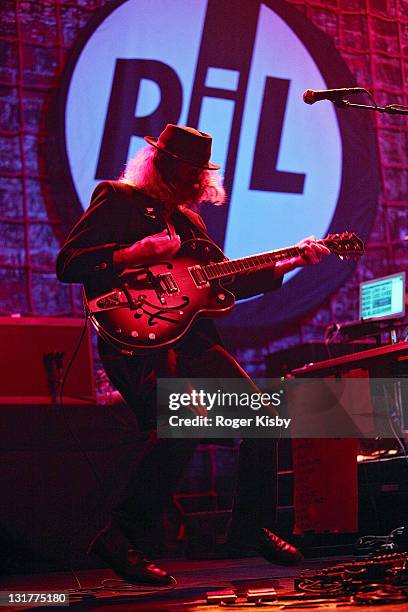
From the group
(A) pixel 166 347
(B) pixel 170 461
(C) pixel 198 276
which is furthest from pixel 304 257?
(B) pixel 170 461

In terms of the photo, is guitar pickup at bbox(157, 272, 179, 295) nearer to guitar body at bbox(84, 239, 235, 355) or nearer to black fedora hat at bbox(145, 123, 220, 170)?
guitar body at bbox(84, 239, 235, 355)

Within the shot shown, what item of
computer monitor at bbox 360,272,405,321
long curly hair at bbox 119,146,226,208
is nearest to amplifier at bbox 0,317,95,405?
long curly hair at bbox 119,146,226,208

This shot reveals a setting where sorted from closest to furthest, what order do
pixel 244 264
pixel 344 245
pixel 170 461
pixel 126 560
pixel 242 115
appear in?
pixel 126 560 < pixel 170 461 < pixel 244 264 < pixel 344 245 < pixel 242 115

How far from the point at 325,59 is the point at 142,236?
251 cm

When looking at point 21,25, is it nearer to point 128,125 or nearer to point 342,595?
point 128,125

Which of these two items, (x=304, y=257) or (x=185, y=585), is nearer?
(x=185, y=585)

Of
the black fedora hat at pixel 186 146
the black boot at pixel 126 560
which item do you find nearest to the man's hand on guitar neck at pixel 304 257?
the black fedora hat at pixel 186 146

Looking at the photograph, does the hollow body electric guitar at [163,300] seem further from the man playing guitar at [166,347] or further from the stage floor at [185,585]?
the stage floor at [185,585]

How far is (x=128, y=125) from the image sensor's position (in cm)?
472

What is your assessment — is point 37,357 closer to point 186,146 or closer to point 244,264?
point 244,264

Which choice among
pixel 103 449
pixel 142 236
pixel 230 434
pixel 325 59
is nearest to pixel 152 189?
pixel 142 236

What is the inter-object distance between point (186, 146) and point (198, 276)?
46cm

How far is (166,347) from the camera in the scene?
310cm

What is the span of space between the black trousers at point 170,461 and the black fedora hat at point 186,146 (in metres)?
0.66
